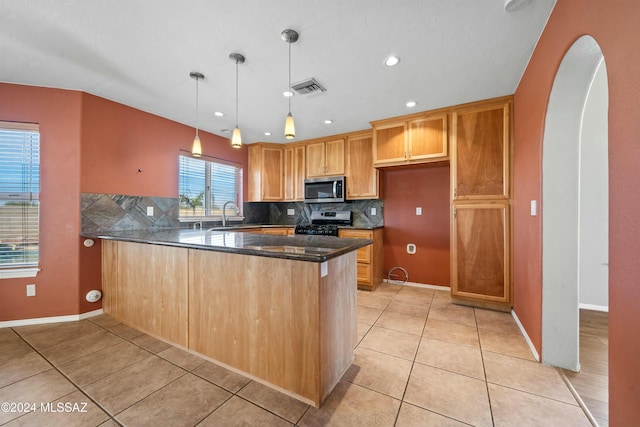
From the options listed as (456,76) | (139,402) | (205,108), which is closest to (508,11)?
(456,76)

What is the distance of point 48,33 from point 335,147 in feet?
10.6

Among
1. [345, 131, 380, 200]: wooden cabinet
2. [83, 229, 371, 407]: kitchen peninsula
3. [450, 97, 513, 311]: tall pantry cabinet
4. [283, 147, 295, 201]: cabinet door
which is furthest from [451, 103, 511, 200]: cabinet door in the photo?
[283, 147, 295, 201]: cabinet door

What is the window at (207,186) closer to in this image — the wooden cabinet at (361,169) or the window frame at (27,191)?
the window frame at (27,191)

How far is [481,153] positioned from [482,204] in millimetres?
584

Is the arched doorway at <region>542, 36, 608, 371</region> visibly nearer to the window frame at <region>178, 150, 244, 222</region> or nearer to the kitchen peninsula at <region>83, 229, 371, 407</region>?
the kitchen peninsula at <region>83, 229, 371, 407</region>

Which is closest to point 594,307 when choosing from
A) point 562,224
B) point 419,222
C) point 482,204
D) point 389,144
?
point 482,204

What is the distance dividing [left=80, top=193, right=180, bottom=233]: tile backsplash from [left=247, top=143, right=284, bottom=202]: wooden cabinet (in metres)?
1.39

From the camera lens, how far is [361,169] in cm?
384

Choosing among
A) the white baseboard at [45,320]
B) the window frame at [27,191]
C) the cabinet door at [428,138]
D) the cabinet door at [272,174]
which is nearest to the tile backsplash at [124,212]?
the window frame at [27,191]

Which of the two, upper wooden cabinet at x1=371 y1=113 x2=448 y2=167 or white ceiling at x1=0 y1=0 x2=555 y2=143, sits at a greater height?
white ceiling at x1=0 y1=0 x2=555 y2=143

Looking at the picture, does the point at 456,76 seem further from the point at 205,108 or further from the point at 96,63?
the point at 96,63

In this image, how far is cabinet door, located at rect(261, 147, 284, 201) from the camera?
446 centimetres

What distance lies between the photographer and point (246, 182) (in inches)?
180

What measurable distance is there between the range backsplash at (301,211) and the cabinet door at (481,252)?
4.31 ft
